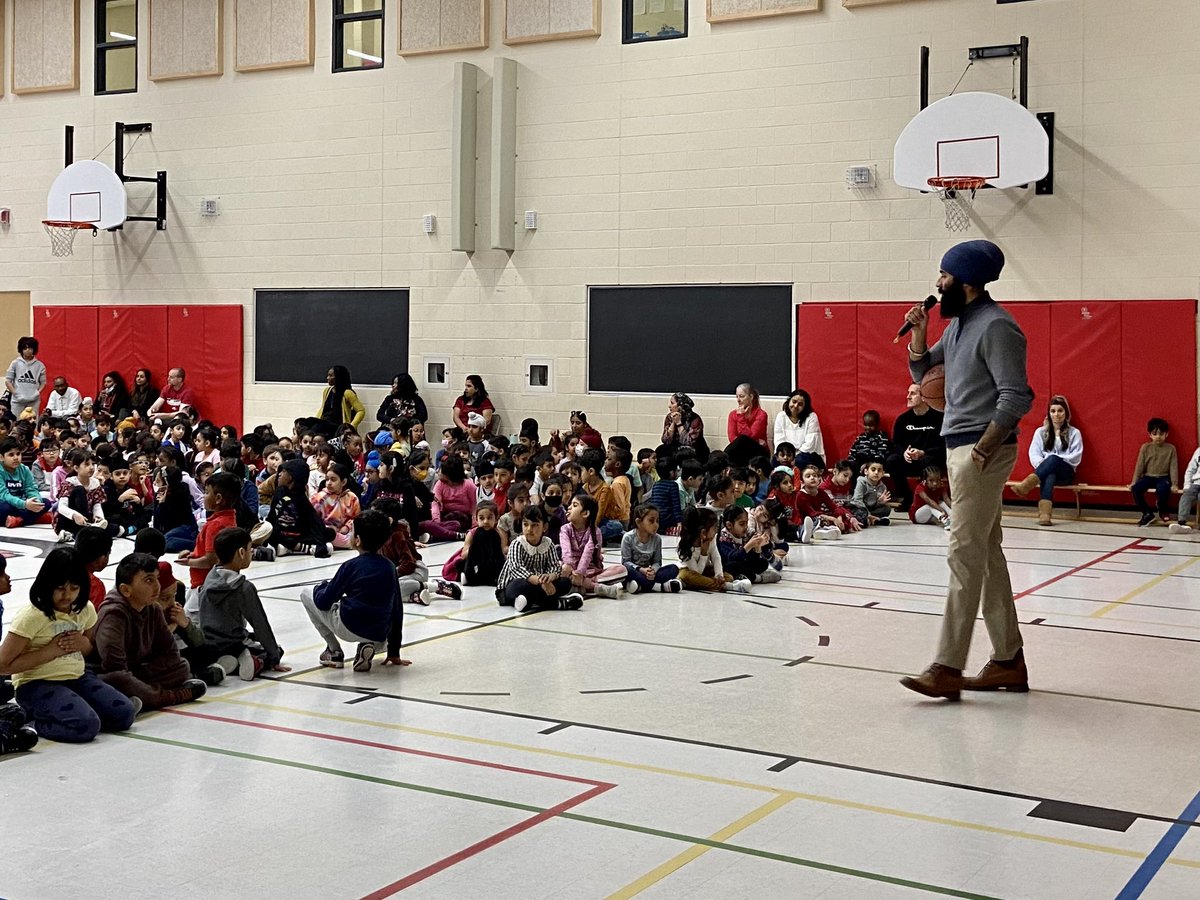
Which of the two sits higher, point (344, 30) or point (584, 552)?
point (344, 30)

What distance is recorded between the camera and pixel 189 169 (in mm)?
21484

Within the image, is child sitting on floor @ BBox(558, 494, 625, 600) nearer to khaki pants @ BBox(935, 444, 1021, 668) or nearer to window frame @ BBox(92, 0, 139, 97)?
khaki pants @ BBox(935, 444, 1021, 668)

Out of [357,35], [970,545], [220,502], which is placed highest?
[357,35]

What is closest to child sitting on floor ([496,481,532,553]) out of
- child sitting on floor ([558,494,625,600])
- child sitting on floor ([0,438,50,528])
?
child sitting on floor ([558,494,625,600])


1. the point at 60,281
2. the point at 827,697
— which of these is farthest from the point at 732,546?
the point at 60,281

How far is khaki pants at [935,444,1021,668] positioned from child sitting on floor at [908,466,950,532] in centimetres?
873

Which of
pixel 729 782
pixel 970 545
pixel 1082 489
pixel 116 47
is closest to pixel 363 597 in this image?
pixel 729 782

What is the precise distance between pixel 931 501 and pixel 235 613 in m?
10.1

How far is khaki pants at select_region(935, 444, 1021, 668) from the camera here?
259 inches

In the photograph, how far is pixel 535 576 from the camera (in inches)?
375

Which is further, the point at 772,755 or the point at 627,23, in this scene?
the point at 627,23

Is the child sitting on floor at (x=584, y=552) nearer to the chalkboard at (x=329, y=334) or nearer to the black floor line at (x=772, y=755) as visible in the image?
the black floor line at (x=772, y=755)

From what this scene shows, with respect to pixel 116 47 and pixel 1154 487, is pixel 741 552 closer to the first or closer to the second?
pixel 1154 487

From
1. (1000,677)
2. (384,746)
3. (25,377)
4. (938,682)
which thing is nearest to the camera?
(384,746)
